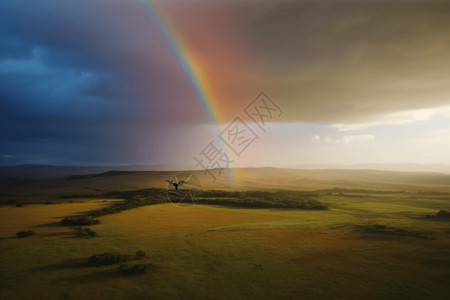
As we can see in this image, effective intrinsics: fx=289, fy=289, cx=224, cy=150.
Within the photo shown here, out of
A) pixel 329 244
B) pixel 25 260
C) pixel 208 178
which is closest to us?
pixel 25 260

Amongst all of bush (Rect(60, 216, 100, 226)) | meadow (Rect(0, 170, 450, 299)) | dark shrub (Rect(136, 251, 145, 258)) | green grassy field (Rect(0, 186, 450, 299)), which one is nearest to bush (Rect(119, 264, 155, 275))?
meadow (Rect(0, 170, 450, 299))

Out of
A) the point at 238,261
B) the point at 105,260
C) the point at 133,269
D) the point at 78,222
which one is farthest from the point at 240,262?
the point at 78,222

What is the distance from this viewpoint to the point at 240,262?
733 inches

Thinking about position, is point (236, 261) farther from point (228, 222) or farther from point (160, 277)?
point (228, 222)

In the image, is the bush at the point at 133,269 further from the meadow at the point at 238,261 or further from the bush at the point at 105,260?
the bush at the point at 105,260

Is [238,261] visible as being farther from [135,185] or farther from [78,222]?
[135,185]

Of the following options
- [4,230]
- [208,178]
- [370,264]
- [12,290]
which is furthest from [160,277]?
[208,178]

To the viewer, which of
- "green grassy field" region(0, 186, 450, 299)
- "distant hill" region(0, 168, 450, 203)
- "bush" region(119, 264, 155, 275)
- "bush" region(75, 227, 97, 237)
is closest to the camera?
"green grassy field" region(0, 186, 450, 299)

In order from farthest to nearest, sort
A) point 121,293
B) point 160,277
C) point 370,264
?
point 370,264, point 160,277, point 121,293

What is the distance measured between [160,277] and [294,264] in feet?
26.9

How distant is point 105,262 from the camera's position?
721 inches

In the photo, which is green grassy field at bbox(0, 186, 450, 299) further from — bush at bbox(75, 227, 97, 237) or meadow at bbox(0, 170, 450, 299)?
bush at bbox(75, 227, 97, 237)

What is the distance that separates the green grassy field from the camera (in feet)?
46.7

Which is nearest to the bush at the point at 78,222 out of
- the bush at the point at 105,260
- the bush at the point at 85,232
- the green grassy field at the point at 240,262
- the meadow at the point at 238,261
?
the meadow at the point at 238,261
